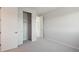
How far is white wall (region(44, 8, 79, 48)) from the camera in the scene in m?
3.81

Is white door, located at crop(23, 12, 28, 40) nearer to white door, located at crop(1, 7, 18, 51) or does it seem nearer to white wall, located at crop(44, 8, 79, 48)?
white wall, located at crop(44, 8, 79, 48)

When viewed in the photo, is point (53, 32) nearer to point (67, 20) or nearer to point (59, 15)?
point (59, 15)

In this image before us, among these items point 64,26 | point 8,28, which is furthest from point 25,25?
point 64,26

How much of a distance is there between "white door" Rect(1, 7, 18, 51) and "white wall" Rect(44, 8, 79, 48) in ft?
8.39

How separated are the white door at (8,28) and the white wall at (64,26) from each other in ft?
8.39

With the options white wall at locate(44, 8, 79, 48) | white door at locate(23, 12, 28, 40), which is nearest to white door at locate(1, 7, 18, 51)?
white door at locate(23, 12, 28, 40)

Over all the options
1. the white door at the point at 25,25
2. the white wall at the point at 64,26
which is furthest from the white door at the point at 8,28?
the white wall at the point at 64,26

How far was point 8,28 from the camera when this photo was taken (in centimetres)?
353

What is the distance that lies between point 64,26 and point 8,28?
2.83 metres

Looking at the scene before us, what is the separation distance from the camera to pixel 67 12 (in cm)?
435

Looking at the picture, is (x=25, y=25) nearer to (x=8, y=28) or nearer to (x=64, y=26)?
(x=8, y=28)

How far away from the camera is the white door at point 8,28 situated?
3.41 metres

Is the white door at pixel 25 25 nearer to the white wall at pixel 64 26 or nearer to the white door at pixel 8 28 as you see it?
the white wall at pixel 64 26
